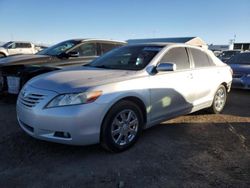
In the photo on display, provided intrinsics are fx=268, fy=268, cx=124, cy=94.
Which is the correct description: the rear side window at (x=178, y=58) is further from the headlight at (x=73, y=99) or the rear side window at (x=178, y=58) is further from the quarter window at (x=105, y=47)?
the quarter window at (x=105, y=47)

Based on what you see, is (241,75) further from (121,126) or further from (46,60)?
(121,126)

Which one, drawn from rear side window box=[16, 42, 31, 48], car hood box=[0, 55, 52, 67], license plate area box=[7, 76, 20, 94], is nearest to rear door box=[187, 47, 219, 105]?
car hood box=[0, 55, 52, 67]

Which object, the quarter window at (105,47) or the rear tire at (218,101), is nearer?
the rear tire at (218,101)

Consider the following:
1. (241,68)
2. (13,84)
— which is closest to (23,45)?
(13,84)

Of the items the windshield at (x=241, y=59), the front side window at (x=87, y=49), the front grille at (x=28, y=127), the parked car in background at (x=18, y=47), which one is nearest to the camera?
the front grille at (x=28, y=127)

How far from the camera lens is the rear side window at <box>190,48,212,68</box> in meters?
5.15

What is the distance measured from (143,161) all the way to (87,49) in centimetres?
473

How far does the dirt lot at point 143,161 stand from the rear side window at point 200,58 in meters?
1.25

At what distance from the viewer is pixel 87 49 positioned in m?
7.53

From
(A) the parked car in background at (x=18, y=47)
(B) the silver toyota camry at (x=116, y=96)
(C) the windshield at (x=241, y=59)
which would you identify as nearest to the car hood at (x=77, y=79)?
(B) the silver toyota camry at (x=116, y=96)

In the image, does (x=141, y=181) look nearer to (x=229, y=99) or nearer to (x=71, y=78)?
(x=71, y=78)

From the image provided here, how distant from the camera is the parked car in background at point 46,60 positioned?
6.06 metres

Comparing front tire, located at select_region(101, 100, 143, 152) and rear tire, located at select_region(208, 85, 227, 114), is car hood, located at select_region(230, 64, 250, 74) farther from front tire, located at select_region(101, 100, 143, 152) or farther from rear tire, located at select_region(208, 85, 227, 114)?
front tire, located at select_region(101, 100, 143, 152)

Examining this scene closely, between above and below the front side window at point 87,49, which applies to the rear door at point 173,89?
below
